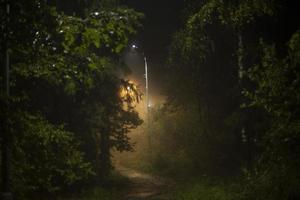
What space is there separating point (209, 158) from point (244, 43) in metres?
14.5

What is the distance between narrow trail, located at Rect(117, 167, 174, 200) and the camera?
855 inches

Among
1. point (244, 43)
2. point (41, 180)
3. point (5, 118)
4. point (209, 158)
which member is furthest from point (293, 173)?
point (209, 158)

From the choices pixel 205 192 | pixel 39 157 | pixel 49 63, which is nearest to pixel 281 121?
pixel 49 63

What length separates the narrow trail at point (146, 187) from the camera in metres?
21.7

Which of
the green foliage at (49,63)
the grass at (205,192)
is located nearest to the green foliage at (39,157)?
the green foliage at (49,63)

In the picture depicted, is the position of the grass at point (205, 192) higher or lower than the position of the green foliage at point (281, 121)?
lower

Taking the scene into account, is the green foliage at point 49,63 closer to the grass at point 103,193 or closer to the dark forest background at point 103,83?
the dark forest background at point 103,83

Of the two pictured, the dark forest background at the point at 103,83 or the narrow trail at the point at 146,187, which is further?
the narrow trail at the point at 146,187

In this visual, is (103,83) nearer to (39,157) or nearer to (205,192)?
(205,192)

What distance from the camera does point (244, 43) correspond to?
17562mm

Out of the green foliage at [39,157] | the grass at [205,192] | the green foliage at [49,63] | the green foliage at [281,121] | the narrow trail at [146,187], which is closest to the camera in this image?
the green foliage at [49,63]

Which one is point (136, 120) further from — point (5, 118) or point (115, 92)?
point (5, 118)

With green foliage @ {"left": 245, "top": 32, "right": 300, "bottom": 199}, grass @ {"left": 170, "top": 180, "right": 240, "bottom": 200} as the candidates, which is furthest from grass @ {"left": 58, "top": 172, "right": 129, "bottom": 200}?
green foliage @ {"left": 245, "top": 32, "right": 300, "bottom": 199}

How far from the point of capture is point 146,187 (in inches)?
1006
